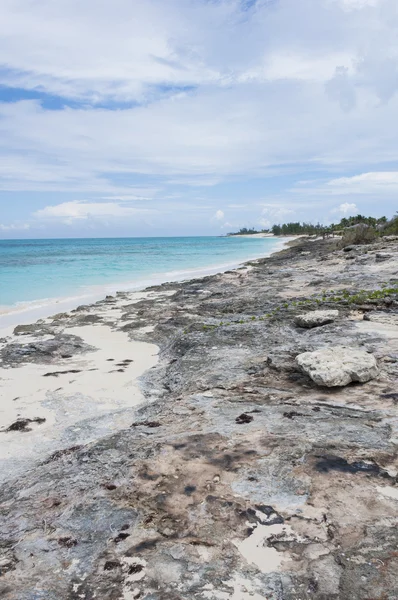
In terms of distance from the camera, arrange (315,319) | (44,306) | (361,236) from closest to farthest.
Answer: (315,319), (44,306), (361,236)

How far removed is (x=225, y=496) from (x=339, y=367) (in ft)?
9.95

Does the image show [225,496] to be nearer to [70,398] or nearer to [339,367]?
[339,367]

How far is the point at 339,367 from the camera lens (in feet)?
19.7

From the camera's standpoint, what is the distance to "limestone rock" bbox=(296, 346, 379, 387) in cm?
591

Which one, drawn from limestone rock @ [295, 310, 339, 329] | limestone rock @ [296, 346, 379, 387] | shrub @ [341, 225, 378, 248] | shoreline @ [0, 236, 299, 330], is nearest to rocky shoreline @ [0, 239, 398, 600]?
limestone rock @ [296, 346, 379, 387]

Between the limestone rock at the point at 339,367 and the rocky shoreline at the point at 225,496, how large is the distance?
0.13 m

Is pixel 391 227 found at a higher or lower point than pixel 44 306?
higher

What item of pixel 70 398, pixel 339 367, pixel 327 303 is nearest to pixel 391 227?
pixel 327 303

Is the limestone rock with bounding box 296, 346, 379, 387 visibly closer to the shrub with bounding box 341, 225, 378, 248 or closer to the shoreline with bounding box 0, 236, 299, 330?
the shoreline with bounding box 0, 236, 299, 330

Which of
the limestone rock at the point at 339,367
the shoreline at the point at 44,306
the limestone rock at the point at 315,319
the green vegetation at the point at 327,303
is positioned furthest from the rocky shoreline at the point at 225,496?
the shoreline at the point at 44,306

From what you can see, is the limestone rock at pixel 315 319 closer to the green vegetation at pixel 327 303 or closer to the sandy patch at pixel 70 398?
the green vegetation at pixel 327 303

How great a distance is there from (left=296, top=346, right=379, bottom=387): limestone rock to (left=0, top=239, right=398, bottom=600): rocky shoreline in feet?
0.43

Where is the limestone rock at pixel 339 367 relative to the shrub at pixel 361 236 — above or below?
below

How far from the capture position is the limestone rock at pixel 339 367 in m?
5.91
